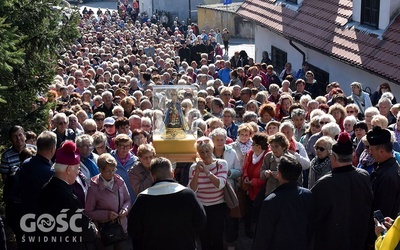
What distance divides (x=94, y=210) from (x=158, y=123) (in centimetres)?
270

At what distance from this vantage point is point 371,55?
1526cm

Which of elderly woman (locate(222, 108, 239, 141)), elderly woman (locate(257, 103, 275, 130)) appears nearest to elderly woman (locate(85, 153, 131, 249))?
elderly woman (locate(222, 108, 239, 141))

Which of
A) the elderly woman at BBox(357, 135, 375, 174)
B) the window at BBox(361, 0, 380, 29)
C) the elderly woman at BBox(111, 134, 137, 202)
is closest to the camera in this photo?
the elderly woman at BBox(357, 135, 375, 174)

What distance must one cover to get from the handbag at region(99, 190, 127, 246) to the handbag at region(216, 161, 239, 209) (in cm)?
137

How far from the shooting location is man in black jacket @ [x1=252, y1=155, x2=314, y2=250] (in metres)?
6.55

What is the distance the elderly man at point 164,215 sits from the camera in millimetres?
6527

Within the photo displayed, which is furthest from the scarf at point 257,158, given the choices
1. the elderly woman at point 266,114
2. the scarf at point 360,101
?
the scarf at point 360,101

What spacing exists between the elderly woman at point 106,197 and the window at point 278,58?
49.3 ft

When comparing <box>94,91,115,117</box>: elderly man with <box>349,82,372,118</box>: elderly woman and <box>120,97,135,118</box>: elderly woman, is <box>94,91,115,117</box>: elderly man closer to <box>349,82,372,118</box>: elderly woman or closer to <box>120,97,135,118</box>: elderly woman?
<box>120,97,135,118</box>: elderly woman

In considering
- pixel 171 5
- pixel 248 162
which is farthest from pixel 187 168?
pixel 171 5

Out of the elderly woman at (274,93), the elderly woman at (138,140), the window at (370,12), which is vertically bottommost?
the elderly woman at (138,140)

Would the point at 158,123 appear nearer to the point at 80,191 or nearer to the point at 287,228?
the point at 80,191

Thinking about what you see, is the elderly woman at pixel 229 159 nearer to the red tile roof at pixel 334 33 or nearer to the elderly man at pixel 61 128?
the elderly man at pixel 61 128

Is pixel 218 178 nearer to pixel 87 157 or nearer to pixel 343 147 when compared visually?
pixel 87 157
